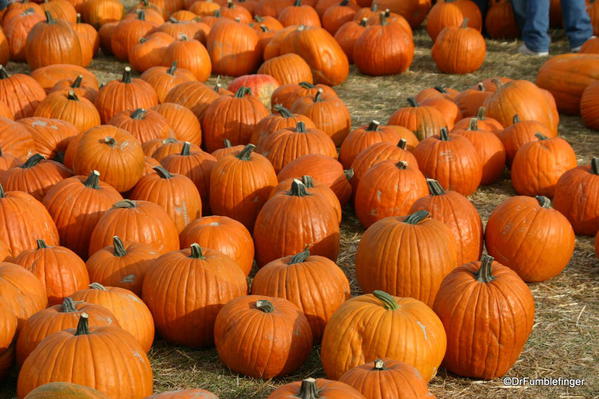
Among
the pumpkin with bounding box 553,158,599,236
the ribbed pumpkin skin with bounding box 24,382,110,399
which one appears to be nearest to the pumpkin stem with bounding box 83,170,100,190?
the ribbed pumpkin skin with bounding box 24,382,110,399

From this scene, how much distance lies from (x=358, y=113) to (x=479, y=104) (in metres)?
1.48

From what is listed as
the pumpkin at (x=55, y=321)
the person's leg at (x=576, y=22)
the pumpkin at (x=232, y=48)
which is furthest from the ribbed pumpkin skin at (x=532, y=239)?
the person's leg at (x=576, y=22)

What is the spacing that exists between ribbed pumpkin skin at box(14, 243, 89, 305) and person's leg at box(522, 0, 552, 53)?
748 cm

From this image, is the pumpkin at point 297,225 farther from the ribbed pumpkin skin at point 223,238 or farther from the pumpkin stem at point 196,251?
the pumpkin stem at point 196,251

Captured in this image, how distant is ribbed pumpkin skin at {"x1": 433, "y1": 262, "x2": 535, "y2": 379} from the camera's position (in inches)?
168

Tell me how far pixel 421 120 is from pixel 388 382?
4.24 m

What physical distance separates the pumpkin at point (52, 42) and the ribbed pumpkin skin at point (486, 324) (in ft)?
22.5

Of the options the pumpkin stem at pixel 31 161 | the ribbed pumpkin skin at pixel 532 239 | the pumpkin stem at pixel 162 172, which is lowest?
the ribbed pumpkin skin at pixel 532 239

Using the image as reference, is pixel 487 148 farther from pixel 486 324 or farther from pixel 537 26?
pixel 537 26

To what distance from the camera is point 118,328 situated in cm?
396

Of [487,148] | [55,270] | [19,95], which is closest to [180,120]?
[19,95]

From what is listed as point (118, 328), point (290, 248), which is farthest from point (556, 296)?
point (118, 328)

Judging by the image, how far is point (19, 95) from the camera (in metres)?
7.71

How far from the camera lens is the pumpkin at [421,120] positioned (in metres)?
7.45
